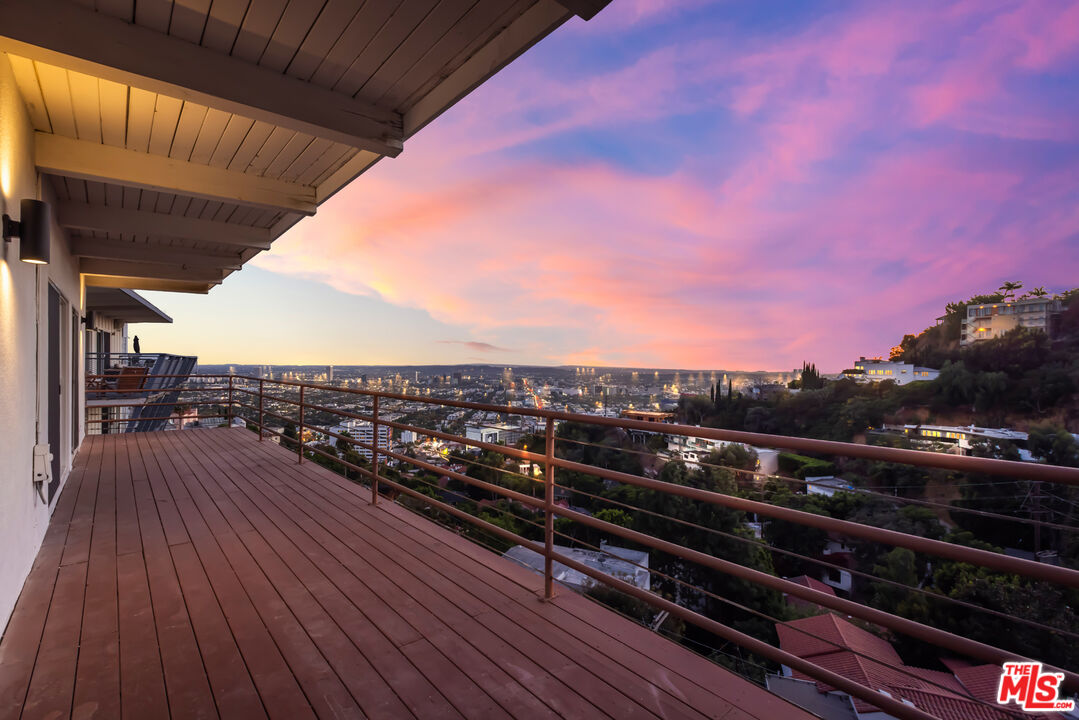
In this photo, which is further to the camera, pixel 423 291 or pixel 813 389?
→ pixel 813 389

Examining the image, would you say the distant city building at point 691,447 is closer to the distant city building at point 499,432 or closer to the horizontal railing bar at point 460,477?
the horizontal railing bar at point 460,477

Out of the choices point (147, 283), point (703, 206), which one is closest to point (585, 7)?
point (147, 283)

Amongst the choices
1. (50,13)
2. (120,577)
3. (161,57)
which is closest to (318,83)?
(161,57)

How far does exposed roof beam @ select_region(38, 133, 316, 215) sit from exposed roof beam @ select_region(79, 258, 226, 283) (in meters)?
3.32

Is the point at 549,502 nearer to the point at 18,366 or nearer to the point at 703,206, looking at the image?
the point at 18,366

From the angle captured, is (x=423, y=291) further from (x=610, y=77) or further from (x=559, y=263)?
(x=610, y=77)

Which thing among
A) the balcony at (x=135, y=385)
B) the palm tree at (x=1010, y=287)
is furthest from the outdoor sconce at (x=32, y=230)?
the palm tree at (x=1010, y=287)

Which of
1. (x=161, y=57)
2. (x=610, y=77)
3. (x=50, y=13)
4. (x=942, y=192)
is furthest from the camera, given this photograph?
(x=942, y=192)

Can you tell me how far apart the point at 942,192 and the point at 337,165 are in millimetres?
41368

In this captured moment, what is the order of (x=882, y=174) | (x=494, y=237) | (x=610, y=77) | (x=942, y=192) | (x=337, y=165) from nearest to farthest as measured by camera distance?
(x=337, y=165), (x=610, y=77), (x=494, y=237), (x=882, y=174), (x=942, y=192)

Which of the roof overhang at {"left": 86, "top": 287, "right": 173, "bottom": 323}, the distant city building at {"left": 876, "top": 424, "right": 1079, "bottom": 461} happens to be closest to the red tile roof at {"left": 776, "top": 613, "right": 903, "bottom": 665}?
the distant city building at {"left": 876, "top": 424, "right": 1079, "bottom": 461}

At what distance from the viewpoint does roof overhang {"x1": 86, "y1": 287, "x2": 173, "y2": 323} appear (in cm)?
809

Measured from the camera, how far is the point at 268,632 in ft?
6.15

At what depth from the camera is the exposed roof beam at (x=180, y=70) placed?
1604mm
